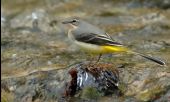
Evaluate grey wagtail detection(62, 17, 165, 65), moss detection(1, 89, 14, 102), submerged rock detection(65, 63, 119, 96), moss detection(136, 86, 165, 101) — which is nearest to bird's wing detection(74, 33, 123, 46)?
grey wagtail detection(62, 17, 165, 65)

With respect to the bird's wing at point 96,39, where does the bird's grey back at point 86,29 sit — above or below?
above

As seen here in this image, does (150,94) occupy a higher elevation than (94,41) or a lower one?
lower

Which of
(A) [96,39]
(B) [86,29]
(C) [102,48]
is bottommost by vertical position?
(C) [102,48]

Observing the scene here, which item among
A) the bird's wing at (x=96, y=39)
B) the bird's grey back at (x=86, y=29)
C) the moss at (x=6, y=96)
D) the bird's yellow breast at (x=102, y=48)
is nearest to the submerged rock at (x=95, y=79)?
the bird's yellow breast at (x=102, y=48)

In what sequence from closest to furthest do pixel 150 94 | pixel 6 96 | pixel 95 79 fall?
1. pixel 150 94
2. pixel 95 79
3. pixel 6 96

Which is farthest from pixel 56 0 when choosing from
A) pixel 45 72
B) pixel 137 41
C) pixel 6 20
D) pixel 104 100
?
pixel 104 100

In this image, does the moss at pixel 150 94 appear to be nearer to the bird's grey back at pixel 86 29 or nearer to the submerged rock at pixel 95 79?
the submerged rock at pixel 95 79

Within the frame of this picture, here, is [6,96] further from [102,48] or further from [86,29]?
[102,48]

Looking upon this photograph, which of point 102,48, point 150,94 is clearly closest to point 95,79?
point 102,48
